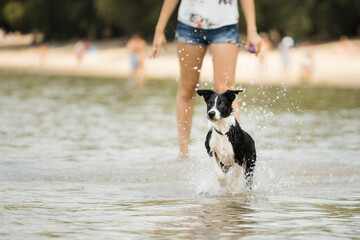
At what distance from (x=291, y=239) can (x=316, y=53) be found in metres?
43.6

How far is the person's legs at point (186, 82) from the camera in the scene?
8727 millimetres

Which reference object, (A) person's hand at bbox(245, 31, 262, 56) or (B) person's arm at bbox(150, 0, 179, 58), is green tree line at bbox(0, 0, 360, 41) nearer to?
(B) person's arm at bbox(150, 0, 179, 58)

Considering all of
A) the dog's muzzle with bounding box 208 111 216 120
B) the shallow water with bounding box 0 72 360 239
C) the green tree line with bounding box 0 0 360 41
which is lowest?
the shallow water with bounding box 0 72 360 239

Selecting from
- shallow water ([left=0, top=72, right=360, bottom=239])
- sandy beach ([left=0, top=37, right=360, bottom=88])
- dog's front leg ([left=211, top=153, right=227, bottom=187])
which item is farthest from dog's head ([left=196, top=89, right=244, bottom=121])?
sandy beach ([left=0, top=37, right=360, bottom=88])

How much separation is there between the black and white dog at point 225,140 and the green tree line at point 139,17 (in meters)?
42.4

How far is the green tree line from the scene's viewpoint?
178 ft

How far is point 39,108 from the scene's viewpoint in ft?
58.1

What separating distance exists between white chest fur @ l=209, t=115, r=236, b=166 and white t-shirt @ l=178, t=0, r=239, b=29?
5.19ft

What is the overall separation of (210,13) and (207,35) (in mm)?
217

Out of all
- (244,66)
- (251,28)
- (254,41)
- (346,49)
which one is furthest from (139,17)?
(254,41)

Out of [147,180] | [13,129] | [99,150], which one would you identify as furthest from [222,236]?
[13,129]

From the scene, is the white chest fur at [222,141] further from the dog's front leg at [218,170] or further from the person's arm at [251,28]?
the person's arm at [251,28]

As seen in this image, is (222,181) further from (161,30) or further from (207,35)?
(161,30)

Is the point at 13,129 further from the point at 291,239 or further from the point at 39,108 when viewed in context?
the point at 291,239
